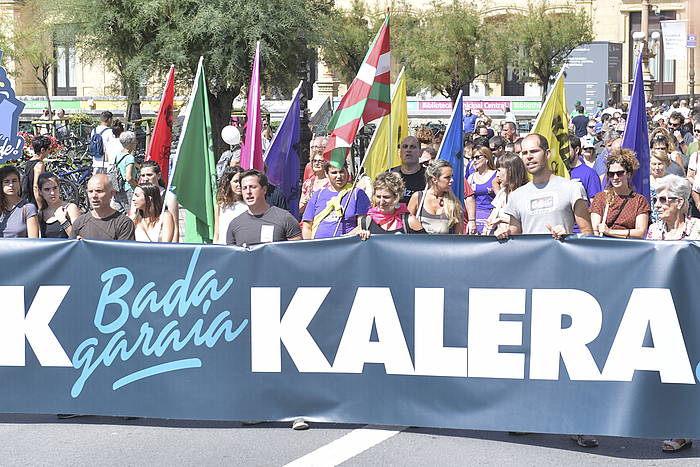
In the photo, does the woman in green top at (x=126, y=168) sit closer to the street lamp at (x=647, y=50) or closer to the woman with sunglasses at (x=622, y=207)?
the woman with sunglasses at (x=622, y=207)

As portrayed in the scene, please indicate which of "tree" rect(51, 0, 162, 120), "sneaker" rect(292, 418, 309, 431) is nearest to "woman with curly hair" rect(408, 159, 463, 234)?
"sneaker" rect(292, 418, 309, 431)

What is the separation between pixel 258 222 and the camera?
7.49 metres

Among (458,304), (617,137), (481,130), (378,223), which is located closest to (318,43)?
(481,130)

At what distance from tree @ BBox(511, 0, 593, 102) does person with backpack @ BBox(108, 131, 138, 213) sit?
35.3m

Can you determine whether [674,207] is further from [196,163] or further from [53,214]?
[53,214]

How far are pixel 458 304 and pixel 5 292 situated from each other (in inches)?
107

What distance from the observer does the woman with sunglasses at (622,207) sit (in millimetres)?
8227

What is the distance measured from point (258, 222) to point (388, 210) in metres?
0.89

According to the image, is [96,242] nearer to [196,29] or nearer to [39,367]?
[39,367]

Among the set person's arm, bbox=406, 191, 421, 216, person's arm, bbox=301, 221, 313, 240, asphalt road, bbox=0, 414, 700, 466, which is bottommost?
asphalt road, bbox=0, 414, 700, 466

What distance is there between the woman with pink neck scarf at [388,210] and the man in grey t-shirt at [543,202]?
33.7 inches

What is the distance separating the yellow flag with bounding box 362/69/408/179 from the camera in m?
9.84

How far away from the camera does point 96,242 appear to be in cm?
672

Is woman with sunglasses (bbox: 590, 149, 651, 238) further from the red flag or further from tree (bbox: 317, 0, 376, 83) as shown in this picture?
tree (bbox: 317, 0, 376, 83)
